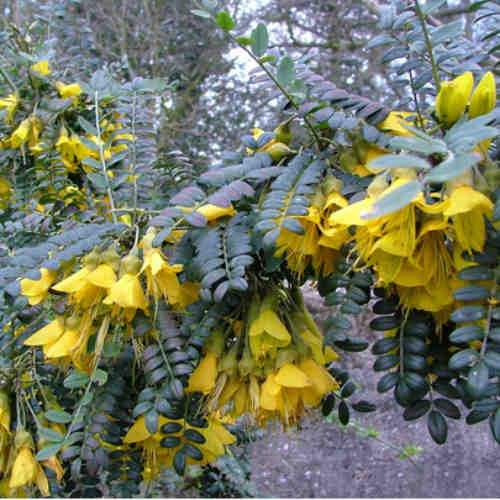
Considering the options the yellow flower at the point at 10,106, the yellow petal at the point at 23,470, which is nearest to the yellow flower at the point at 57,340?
the yellow petal at the point at 23,470

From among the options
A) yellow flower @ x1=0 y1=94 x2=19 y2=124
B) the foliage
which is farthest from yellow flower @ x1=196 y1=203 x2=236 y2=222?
yellow flower @ x1=0 y1=94 x2=19 y2=124

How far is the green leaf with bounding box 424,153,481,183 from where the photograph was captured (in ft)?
1.50

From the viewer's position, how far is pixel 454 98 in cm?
65

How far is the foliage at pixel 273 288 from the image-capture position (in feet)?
2.02

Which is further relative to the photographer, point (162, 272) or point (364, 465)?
point (364, 465)

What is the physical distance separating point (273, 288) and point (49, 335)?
13.3 inches

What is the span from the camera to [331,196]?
2.32ft

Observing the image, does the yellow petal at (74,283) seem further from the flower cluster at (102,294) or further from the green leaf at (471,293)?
the green leaf at (471,293)

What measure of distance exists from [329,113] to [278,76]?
0.27 feet

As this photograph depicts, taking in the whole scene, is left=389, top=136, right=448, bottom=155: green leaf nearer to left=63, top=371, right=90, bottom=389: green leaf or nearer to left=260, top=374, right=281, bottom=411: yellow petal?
left=260, top=374, right=281, bottom=411: yellow petal

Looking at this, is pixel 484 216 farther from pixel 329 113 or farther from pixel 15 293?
pixel 15 293

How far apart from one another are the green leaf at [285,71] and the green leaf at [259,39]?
38mm

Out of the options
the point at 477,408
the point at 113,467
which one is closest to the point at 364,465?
the point at 113,467

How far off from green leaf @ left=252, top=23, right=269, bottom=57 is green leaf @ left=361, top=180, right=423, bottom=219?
0.37m
